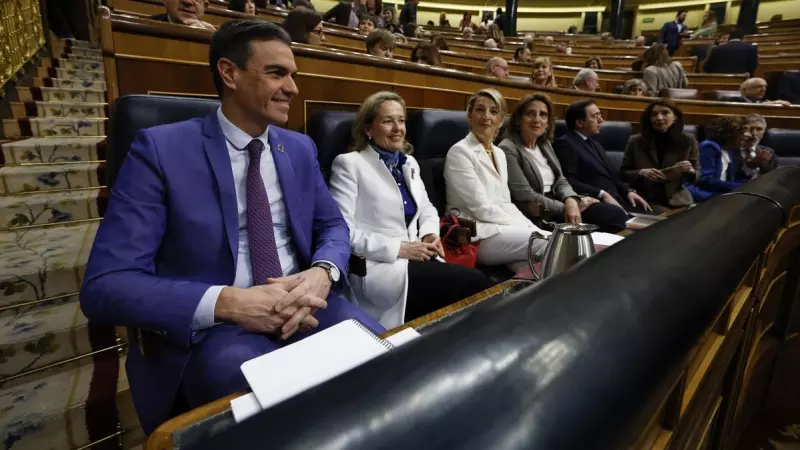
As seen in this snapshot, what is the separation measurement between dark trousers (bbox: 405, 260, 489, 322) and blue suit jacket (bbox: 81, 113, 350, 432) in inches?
15.3

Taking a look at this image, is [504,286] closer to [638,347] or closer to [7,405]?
[638,347]

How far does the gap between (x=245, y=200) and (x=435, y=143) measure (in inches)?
43.2

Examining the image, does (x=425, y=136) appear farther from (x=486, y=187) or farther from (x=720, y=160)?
(x=720, y=160)

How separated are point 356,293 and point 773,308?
1.31 meters

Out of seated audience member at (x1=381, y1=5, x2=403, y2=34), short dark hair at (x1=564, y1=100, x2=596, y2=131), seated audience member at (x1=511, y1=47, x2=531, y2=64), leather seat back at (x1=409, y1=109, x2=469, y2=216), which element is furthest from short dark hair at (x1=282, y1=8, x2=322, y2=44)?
seated audience member at (x1=381, y1=5, x2=403, y2=34)

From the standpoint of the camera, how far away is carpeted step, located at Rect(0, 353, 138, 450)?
971 mm

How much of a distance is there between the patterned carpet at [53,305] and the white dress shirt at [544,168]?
1.84 metres

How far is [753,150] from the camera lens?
2.79m

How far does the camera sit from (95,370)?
1.19 meters

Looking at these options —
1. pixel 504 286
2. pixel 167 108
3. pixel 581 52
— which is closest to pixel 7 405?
pixel 167 108

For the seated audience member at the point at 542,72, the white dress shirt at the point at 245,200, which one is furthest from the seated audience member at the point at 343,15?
the white dress shirt at the point at 245,200

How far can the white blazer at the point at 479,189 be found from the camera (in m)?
1.73

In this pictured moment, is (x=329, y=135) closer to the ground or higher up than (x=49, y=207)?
higher up

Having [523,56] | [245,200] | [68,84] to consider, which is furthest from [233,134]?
[523,56]
